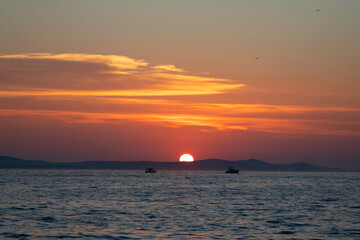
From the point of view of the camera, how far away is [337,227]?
52625mm

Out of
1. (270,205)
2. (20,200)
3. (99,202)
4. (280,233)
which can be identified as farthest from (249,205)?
(20,200)

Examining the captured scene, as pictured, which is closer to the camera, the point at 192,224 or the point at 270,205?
the point at 192,224

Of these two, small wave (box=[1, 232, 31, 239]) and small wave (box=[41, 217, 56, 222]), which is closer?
small wave (box=[1, 232, 31, 239])

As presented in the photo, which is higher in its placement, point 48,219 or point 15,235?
point 48,219

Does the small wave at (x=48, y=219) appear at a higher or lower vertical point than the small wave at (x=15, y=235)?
higher

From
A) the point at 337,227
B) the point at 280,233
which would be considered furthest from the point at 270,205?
the point at 280,233

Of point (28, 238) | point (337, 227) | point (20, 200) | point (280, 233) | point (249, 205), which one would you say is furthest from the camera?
point (20, 200)

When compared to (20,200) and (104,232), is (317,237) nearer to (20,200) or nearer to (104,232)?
(104,232)

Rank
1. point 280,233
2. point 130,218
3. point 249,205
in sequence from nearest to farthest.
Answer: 1. point 280,233
2. point 130,218
3. point 249,205

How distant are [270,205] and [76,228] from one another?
35.4m

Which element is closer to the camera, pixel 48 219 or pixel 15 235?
pixel 15 235

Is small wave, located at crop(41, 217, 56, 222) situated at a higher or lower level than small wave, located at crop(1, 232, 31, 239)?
higher

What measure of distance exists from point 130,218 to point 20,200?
31.5 metres

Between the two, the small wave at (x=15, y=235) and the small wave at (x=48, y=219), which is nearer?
the small wave at (x=15, y=235)
